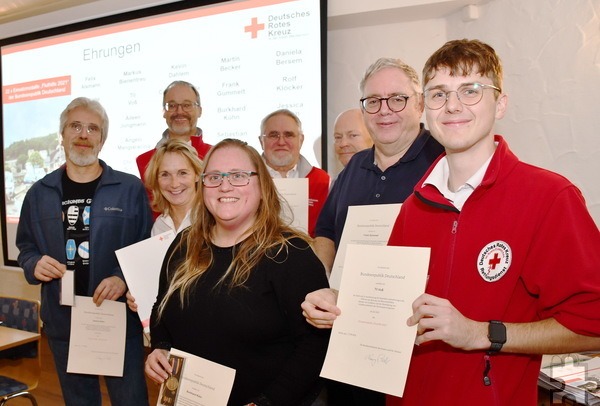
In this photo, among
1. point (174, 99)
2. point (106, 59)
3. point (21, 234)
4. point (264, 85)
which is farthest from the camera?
point (106, 59)

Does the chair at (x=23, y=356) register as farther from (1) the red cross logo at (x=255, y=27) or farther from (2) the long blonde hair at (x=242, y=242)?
(1) the red cross logo at (x=255, y=27)

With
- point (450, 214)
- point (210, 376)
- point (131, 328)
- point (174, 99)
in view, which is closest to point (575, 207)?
point (450, 214)

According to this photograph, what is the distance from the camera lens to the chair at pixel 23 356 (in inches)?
128

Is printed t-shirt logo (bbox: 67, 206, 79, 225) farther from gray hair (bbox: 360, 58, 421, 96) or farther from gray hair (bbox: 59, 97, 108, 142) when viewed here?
gray hair (bbox: 360, 58, 421, 96)

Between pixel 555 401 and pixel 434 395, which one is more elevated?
pixel 434 395

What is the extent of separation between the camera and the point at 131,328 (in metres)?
2.73

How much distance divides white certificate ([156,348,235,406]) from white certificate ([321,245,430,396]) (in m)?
0.39

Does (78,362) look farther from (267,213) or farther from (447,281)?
(447,281)

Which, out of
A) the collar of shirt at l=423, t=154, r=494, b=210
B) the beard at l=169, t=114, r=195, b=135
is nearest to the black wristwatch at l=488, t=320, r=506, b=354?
the collar of shirt at l=423, t=154, r=494, b=210

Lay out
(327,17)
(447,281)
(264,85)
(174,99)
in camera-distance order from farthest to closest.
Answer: (264,85) → (327,17) → (174,99) → (447,281)

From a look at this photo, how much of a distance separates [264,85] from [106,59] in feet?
6.12

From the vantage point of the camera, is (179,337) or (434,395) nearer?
(434,395)

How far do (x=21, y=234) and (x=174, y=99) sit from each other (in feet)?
4.95

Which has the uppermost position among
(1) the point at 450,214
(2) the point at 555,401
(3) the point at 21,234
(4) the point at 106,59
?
(4) the point at 106,59
